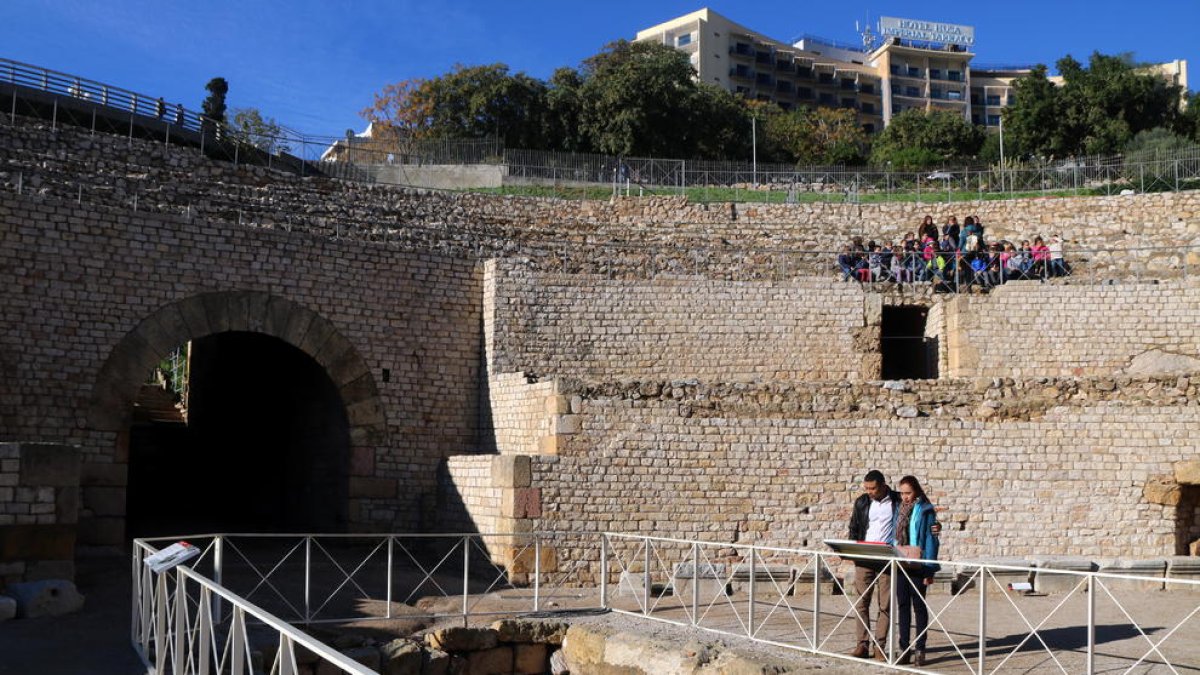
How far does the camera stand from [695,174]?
1271 inches

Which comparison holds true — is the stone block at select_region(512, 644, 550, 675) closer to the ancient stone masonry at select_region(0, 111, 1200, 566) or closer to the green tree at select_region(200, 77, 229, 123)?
the ancient stone masonry at select_region(0, 111, 1200, 566)

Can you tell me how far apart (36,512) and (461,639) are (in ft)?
14.4

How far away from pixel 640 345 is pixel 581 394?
4.26 metres

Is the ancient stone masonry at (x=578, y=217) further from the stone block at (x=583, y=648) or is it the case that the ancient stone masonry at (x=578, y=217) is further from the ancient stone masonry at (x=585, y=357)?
the stone block at (x=583, y=648)

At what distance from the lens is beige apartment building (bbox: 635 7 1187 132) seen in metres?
69.7

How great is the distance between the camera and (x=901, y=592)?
8641 mm

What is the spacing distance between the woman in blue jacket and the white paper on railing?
5377mm

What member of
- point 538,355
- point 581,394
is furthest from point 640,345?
point 581,394

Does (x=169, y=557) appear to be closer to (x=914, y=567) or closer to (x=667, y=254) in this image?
(x=914, y=567)

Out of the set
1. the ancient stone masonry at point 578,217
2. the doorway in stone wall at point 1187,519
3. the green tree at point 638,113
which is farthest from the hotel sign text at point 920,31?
the doorway in stone wall at point 1187,519

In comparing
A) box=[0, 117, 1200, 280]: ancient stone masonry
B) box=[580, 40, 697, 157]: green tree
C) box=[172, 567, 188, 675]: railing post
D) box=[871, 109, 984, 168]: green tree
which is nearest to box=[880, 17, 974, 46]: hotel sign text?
box=[871, 109, 984, 168]: green tree

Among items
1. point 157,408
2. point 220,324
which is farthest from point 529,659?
point 157,408

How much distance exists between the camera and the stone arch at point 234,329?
15898mm

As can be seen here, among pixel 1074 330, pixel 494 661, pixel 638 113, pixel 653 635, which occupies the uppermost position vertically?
pixel 638 113
